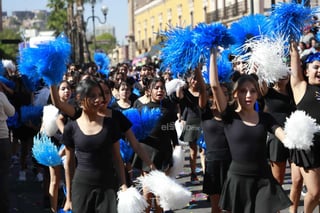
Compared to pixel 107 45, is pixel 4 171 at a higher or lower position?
lower

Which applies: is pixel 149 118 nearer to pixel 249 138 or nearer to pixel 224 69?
pixel 224 69

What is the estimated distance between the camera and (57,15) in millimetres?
56344

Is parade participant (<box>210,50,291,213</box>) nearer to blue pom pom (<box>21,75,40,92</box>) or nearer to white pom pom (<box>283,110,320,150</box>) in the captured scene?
white pom pom (<box>283,110,320,150</box>)

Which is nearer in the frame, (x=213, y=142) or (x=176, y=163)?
(x=213, y=142)

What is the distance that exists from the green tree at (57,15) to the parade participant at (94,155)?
48.4 m

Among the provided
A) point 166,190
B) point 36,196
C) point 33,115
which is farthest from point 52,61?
point 36,196

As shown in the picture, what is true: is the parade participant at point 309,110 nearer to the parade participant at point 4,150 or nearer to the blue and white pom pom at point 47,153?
the blue and white pom pom at point 47,153

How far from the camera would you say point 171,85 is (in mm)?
8883

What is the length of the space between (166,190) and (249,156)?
736 millimetres

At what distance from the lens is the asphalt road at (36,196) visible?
8023 millimetres

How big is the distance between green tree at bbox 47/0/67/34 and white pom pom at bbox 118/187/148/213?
1922 inches

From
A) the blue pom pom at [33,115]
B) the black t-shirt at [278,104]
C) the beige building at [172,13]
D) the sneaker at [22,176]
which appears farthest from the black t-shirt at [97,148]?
the beige building at [172,13]

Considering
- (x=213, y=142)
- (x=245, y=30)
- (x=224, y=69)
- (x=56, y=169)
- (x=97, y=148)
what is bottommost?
(x=56, y=169)

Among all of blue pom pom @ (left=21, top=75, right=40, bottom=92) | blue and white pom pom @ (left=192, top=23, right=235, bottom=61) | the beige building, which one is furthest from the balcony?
blue and white pom pom @ (left=192, top=23, right=235, bottom=61)
